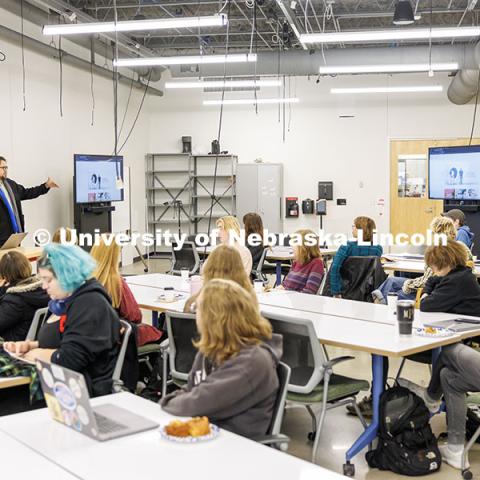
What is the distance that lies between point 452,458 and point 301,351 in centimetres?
108

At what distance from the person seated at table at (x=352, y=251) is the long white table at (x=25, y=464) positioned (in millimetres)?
4678

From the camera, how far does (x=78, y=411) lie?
7.57 ft

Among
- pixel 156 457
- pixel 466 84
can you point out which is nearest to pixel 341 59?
pixel 466 84

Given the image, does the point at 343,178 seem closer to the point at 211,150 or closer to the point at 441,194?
the point at 211,150

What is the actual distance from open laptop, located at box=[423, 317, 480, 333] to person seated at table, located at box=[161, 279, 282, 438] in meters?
1.79

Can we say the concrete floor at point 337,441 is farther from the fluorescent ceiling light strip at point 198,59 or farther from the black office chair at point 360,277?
the fluorescent ceiling light strip at point 198,59

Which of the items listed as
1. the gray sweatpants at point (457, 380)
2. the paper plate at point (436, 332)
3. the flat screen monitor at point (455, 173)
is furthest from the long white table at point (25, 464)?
the flat screen monitor at point (455, 173)

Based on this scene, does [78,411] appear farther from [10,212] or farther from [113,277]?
[10,212]

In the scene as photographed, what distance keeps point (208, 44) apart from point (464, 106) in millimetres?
5094

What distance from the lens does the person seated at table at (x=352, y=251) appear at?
665 centimetres

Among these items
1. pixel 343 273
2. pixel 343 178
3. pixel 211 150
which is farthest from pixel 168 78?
pixel 343 273

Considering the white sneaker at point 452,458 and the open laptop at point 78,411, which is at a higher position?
the open laptop at point 78,411

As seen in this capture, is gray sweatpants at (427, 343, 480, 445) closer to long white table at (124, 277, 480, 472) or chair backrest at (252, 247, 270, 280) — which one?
long white table at (124, 277, 480, 472)

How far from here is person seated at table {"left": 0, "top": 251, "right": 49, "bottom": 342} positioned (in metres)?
3.90
